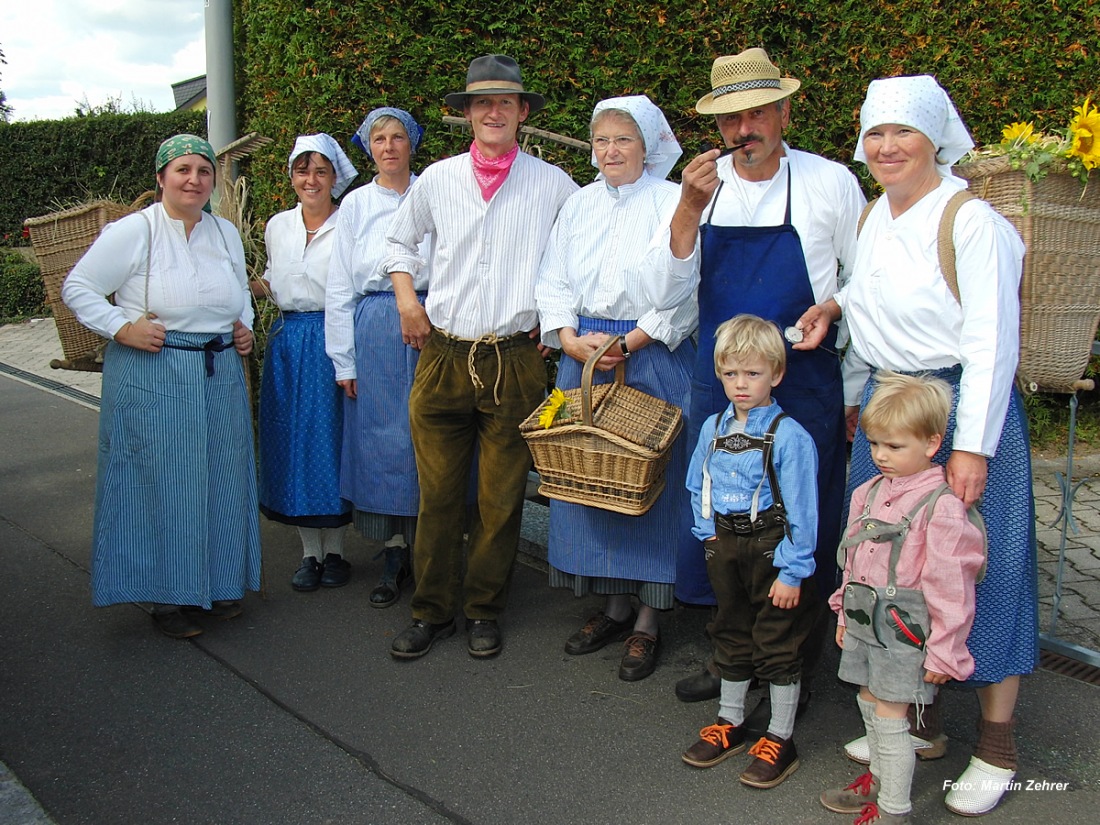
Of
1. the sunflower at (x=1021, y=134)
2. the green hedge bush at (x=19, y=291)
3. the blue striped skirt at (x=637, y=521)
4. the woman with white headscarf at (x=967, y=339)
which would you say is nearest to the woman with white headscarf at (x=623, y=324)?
the blue striped skirt at (x=637, y=521)

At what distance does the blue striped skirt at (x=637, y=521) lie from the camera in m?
3.73

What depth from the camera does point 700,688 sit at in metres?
3.64

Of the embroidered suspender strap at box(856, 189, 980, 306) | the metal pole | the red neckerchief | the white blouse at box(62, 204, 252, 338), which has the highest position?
the metal pole

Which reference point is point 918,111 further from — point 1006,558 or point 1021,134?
point 1006,558

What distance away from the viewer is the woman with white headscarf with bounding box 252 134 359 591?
183 inches

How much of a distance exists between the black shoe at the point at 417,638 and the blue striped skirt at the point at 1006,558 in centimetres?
213

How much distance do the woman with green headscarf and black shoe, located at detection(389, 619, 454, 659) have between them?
0.81 m

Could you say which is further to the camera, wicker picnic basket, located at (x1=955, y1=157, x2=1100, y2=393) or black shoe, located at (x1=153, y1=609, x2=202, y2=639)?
black shoe, located at (x1=153, y1=609, x2=202, y2=639)

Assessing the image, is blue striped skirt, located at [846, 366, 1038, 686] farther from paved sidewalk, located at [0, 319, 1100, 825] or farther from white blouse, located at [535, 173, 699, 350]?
white blouse, located at [535, 173, 699, 350]

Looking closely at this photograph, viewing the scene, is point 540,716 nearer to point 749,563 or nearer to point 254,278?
point 749,563

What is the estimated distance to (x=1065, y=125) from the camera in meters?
5.56

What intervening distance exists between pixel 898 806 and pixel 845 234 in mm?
1801

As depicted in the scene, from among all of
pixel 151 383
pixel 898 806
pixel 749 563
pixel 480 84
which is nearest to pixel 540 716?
pixel 749 563

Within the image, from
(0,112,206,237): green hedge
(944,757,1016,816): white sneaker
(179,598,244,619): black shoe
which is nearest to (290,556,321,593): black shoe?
(179,598,244,619): black shoe
